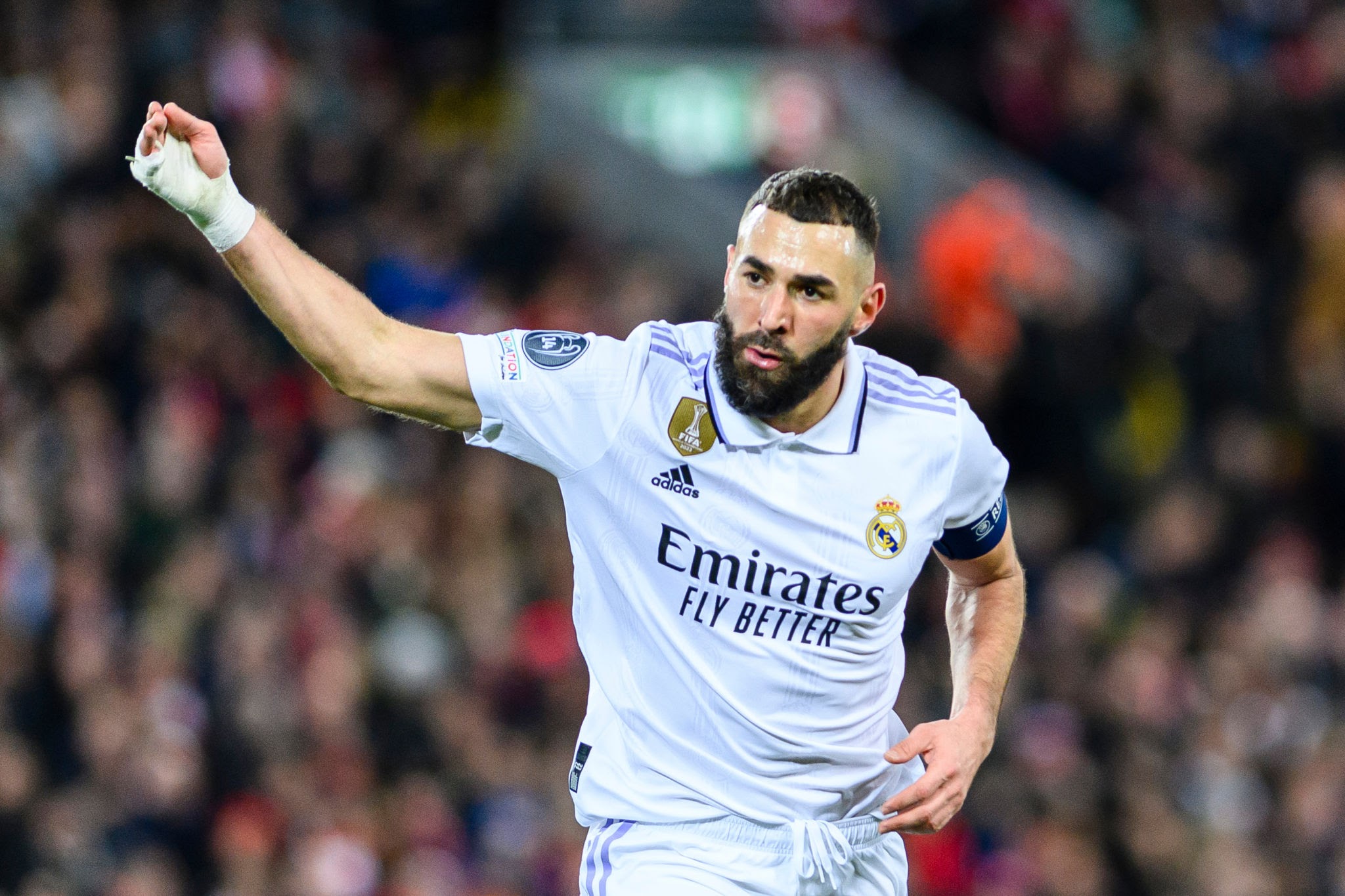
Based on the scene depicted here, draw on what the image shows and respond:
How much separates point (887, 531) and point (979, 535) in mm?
439

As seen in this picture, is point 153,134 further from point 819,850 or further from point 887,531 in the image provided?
point 819,850

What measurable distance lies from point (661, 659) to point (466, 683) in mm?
5947

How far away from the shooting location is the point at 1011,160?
14672mm

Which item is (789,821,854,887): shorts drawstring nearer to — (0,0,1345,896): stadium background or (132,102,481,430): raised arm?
(132,102,481,430): raised arm

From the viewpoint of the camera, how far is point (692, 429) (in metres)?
4.61

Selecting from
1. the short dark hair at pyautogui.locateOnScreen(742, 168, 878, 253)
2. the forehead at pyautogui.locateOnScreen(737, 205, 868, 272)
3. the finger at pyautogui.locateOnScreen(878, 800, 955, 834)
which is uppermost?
the short dark hair at pyautogui.locateOnScreen(742, 168, 878, 253)

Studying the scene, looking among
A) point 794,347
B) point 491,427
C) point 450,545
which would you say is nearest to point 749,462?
point 794,347

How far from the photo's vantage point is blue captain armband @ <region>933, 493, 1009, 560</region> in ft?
16.4

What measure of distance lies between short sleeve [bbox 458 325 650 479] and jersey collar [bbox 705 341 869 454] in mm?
199

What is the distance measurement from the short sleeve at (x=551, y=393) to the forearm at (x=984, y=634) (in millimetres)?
1175

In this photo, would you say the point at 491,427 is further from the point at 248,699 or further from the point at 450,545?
the point at 450,545

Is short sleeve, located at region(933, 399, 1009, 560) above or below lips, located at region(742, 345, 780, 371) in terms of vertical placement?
below

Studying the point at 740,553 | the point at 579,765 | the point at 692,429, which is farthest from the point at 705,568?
the point at 579,765

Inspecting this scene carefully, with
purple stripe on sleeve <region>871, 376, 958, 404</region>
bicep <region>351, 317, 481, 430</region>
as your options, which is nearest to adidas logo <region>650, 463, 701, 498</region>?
bicep <region>351, 317, 481, 430</region>
